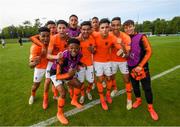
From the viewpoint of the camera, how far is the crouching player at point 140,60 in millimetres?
5906

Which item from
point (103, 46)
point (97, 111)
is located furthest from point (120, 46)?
point (97, 111)

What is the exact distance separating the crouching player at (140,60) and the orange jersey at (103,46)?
512 mm

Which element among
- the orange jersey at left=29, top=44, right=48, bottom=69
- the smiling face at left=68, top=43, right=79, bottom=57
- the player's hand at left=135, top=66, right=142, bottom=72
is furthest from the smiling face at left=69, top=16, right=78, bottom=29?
the player's hand at left=135, top=66, right=142, bottom=72

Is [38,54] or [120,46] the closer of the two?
[120,46]

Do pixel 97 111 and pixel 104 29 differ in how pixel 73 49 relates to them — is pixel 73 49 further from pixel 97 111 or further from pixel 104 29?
pixel 97 111

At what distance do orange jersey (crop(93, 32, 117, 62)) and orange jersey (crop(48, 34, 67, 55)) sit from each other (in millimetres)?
834

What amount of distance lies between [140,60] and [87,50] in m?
1.37

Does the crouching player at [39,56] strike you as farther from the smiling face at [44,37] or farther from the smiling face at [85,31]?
the smiling face at [85,31]

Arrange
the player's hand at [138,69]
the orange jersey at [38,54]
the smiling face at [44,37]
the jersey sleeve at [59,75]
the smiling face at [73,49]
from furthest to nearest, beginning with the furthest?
the orange jersey at [38,54] → the smiling face at [44,37] → the player's hand at [138,69] → the jersey sleeve at [59,75] → the smiling face at [73,49]

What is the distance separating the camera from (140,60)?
6109 mm

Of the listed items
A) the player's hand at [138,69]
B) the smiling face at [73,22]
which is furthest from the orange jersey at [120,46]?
the smiling face at [73,22]

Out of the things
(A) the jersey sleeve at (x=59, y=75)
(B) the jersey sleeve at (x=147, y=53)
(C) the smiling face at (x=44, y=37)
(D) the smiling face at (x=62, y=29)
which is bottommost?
(A) the jersey sleeve at (x=59, y=75)

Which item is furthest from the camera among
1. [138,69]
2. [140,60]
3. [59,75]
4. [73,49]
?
[140,60]

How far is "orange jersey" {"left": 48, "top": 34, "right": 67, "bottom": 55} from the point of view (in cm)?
620
